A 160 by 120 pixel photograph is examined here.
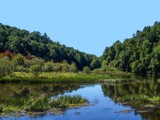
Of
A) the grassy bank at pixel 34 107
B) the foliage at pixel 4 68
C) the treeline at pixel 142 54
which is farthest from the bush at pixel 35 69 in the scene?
the treeline at pixel 142 54

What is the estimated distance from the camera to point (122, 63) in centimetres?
16438

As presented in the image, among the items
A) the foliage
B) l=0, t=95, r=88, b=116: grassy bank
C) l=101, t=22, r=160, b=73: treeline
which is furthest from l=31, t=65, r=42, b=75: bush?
l=101, t=22, r=160, b=73: treeline

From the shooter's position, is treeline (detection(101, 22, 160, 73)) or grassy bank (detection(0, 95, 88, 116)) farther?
treeline (detection(101, 22, 160, 73))

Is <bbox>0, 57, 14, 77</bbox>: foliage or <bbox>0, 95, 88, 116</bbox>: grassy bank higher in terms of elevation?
<bbox>0, 57, 14, 77</bbox>: foliage

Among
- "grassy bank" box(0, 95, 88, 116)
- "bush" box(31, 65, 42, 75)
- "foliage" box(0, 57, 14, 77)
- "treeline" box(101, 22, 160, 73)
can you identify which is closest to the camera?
"grassy bank" box(0, 95, 88, 116)

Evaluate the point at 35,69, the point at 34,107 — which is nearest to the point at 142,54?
the point at 35,69

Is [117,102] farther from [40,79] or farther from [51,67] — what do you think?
[51,67]

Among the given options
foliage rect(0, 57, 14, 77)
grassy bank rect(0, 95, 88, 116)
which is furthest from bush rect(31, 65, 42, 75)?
grassy bank rect(0, 95, 88, 116)

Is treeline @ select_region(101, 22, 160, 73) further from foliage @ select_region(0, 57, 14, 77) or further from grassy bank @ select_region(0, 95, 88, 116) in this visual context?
grassy bank @ select_region(0, 95, 88, 116)

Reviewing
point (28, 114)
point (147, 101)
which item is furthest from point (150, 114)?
point (28, 114)

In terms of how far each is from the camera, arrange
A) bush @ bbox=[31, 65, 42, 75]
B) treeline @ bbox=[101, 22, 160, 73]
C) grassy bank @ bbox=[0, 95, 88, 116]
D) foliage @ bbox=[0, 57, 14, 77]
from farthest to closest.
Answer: treeline @ bbox=[101, 22, 160, 73], bush @ bbox=[31, 65, 42, 75], foliage @ bbox=[0, 57, 14, 77], grassy bank @ bbox=[0, 95, 88, 116]

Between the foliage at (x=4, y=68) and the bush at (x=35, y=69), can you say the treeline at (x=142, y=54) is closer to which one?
the bush at (x=35, y=69)

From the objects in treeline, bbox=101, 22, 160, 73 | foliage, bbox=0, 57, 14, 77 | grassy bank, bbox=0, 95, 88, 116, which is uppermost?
treeline, bbox=101, 22, 160, 73

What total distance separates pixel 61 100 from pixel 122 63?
125057mm
